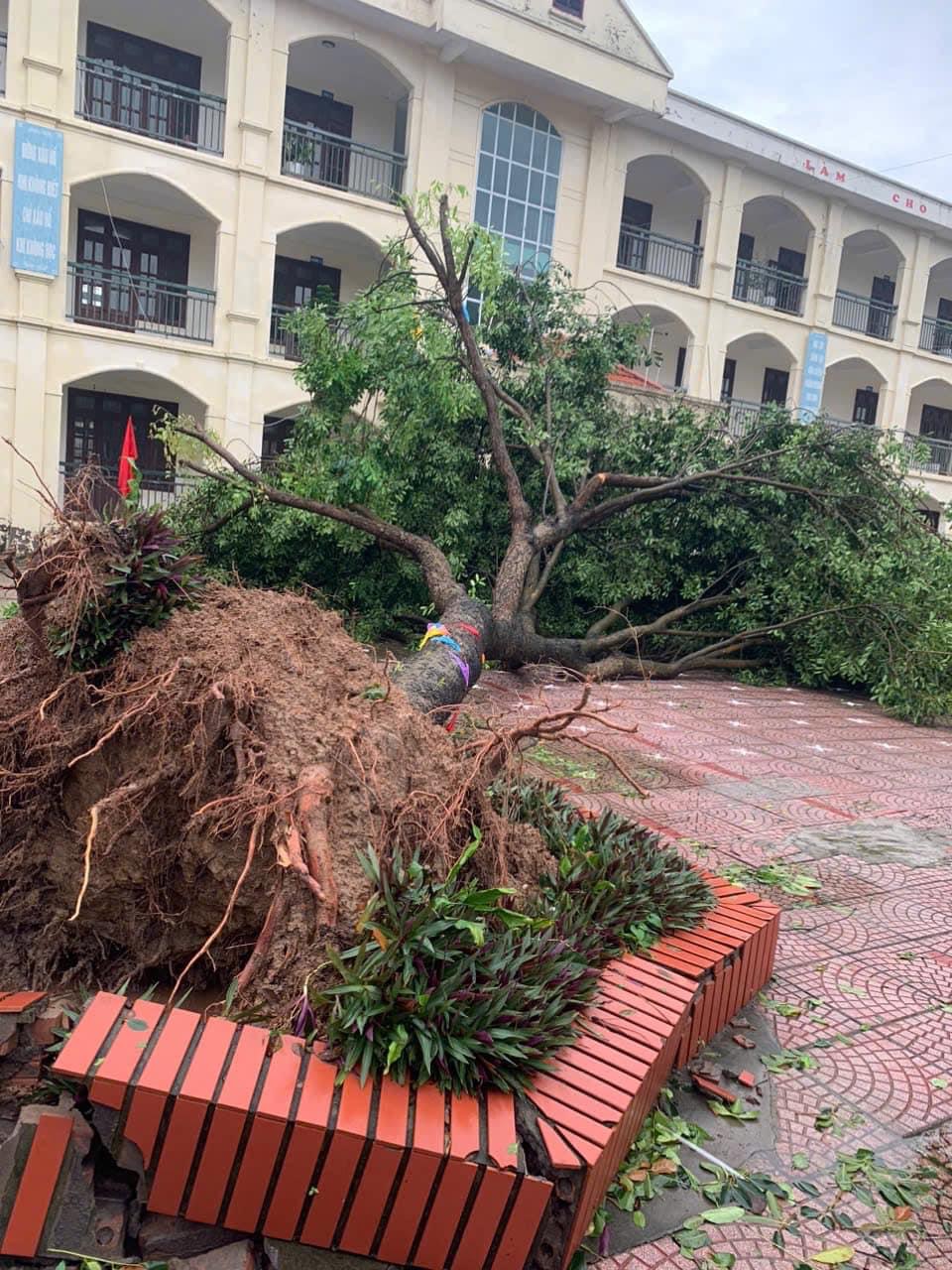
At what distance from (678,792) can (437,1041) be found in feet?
13.3

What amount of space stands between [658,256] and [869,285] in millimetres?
7910

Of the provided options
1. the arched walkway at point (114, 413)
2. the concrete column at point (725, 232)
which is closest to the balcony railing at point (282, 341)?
the arched walkway at point (114, 413)

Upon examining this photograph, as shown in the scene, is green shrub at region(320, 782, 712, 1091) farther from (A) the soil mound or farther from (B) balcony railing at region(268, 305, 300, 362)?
(B) balcony railing at region(268, 305, 300, 362)

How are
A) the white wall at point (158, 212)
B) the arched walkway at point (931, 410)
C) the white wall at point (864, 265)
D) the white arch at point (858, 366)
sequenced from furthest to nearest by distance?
the arched walkway at point (931, 410) < the white wall at point (864, 265) < the white arch at point (858, 366) < the white wall at point (158, 212)

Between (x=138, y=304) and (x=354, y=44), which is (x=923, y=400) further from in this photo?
(x=138, y=304)

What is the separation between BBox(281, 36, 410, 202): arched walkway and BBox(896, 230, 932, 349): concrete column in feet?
47.9

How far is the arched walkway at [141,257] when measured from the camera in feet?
52.9

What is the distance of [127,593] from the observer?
3.33 meters

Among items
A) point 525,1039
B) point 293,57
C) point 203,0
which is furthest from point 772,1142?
point 293,57

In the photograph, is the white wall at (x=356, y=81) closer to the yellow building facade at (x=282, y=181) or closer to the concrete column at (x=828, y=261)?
the yellow building facade at (x=282, y=181)

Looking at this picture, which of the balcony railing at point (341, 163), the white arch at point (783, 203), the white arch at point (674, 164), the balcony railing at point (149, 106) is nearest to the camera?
the balcony railing at point (149, 106)

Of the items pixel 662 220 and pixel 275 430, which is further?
pixel 662 220

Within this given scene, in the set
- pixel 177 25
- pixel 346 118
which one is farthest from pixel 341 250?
pixel 177 25

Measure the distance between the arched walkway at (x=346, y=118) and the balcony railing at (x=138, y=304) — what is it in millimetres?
3108
